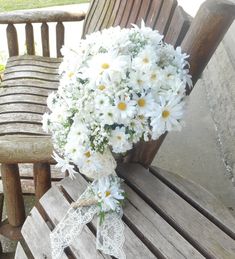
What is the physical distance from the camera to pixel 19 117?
90.0 inches

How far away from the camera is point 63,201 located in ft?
4.93

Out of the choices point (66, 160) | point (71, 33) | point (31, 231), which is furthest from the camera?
point (71, 33)

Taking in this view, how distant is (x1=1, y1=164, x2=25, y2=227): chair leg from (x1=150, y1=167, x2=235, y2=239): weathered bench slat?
0.54 meters

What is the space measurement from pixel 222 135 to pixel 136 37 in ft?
4.95

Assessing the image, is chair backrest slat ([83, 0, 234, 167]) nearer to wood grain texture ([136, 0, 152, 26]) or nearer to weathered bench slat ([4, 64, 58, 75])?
wood grain texture ([136, 0, 152, 26])

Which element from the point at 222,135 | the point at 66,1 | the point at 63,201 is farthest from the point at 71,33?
the point at 63,201

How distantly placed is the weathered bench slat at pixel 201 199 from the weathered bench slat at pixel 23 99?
1.04 meters

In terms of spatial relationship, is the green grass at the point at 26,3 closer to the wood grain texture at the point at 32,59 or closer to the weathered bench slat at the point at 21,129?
the wood grain texture at the point at 32,59

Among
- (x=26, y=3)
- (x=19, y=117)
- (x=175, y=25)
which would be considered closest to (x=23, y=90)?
(x=19, y=117)

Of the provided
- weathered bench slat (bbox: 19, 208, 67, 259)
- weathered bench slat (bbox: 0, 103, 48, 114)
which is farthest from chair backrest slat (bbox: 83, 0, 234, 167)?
weathered bench slat (bbox: 0, 103, 48, 114)

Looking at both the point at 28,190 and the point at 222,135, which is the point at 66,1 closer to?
the point at 222,135

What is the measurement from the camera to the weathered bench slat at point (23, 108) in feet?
7.70

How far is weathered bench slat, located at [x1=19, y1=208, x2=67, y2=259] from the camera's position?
1.37 meters

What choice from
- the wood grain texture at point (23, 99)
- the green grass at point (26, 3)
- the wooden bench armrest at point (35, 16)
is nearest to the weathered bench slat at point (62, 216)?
the wood grain texture at point (23, 99)
